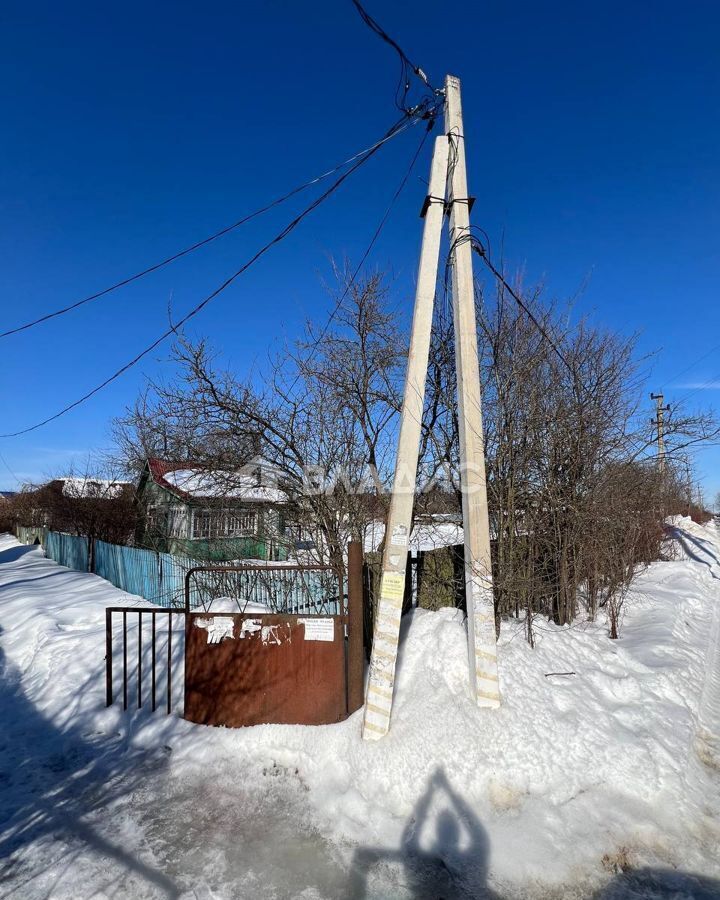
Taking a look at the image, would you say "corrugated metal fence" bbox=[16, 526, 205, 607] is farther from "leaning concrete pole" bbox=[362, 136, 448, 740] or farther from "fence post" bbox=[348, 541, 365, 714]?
"leaning concrete pole" bbox=[362, 136, 448, 740]

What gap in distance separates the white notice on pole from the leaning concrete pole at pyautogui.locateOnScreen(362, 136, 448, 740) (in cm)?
54

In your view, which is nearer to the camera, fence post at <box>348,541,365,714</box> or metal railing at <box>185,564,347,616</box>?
fence post at <box>348,541,365,714</box>

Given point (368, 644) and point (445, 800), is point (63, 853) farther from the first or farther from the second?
point (368, 644)

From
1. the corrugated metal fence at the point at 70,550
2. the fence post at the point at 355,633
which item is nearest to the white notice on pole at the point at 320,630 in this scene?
the fence post at the point at 355,633

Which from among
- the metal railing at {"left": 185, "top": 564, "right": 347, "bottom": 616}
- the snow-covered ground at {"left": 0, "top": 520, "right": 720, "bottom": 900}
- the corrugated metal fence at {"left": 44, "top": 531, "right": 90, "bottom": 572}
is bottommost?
the corrugated metal fence at {"left": 44, "top": 531, "right": 90, "bottom": 572}

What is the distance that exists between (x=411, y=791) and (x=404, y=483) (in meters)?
2.43

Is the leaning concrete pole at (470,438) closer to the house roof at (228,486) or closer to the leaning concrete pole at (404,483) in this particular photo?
the leaning concrete pole at (404,483)

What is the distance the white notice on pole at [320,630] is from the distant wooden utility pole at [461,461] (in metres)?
0.54

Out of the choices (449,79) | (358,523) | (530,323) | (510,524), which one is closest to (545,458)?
(510,524)

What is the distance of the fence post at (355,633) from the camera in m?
4.99

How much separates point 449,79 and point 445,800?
6380 millimetres

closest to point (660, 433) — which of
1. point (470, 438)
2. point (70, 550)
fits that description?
point (470, 438)

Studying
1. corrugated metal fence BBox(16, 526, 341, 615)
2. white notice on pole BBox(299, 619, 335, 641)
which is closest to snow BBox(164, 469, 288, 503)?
corrugated metal fence BBox(16, 526, 341, 615)

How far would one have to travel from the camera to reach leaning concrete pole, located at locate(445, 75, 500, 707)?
4.69m
